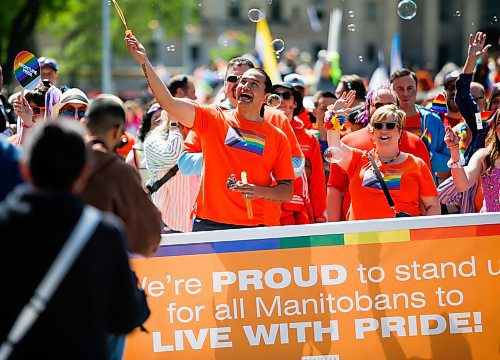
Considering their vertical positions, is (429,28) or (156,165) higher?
(156,165)

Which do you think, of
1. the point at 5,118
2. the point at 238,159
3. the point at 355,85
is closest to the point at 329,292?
the point at 238,159

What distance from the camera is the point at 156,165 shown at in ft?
27.5

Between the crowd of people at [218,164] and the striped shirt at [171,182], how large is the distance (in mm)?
11

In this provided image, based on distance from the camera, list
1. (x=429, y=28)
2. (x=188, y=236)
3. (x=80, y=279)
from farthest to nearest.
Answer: (x=429, y=28)
(x=188, y=236)
(x=80, y=279)

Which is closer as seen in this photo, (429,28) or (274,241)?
(274,241)

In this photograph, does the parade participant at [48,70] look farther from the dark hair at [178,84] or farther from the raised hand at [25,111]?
the raised hand at [25,111]

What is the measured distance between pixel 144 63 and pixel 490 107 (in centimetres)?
356

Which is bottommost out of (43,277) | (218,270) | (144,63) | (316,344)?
(316,344)

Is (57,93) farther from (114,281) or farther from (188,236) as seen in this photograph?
(114,281)

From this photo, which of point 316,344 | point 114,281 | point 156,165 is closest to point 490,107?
point 156,165

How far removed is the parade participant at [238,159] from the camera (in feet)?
22.6

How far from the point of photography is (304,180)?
812 centimetres

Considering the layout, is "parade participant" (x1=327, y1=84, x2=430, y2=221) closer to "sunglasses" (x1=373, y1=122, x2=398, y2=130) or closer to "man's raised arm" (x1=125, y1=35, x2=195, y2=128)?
"sunglasses" (x1=373, y1=122, x2=398, y2=130)

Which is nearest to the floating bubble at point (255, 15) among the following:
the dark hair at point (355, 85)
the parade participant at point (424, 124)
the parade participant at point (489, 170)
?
the dark hair at point (355, 85)
